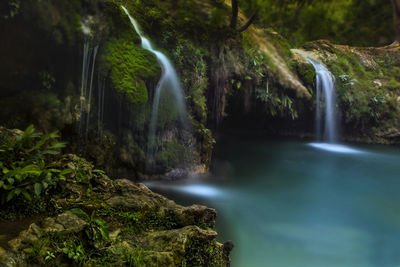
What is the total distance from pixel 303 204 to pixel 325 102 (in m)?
7.17

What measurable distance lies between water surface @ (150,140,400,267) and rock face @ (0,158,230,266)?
1.44 metres

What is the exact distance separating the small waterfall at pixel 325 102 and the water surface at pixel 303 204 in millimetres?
2257

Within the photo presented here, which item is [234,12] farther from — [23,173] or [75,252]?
[75,252]

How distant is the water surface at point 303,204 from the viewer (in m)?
4.11

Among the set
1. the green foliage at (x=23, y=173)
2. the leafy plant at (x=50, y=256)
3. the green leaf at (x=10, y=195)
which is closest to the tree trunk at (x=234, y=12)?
the green foliage at (x=23, y=173)

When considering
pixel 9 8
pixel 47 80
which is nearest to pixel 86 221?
pixel 47 80

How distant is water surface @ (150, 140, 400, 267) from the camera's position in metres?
4.11

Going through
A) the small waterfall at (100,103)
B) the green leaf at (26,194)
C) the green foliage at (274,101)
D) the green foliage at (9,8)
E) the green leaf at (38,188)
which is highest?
the green foliage at (9,8)

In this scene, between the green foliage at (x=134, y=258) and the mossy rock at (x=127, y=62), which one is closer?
the green foliage at (x=134, y=258)

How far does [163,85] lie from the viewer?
6.77 metres

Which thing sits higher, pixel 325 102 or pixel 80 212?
pixel 325 102

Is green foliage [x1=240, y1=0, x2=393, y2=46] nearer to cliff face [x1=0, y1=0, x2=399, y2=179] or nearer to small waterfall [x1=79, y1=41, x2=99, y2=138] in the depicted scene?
cliff face [x1=0, y1=0, x2=399, y2=179]

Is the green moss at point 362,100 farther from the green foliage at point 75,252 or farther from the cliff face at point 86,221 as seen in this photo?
the green foliage at point 75,252

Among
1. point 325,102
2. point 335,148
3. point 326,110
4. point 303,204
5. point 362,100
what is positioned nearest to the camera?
point 303,204
